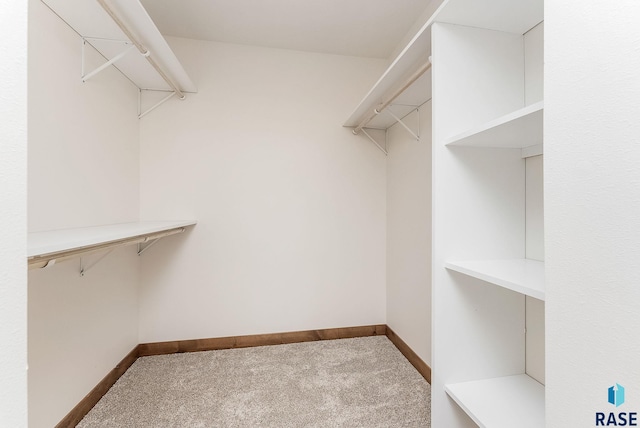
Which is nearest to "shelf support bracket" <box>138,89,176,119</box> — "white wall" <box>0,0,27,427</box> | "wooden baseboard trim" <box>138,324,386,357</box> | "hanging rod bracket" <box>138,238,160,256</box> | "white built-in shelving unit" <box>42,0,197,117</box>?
"white built-in shelving unit" <box>42,0,197,117</box>

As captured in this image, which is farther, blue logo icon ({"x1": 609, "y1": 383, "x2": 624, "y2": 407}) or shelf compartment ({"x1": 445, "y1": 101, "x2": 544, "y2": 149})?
shelf compartment ({"x1": 445, "y1": 101, "x2": 544, "y2": 149})

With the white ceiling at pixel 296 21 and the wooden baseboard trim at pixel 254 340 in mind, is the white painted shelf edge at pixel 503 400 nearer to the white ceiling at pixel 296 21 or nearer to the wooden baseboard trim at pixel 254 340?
the wooden baseboard trim at pixel 254 340

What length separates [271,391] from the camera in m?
1.66

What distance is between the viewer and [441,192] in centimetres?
105

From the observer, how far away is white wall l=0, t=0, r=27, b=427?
0.43 metres

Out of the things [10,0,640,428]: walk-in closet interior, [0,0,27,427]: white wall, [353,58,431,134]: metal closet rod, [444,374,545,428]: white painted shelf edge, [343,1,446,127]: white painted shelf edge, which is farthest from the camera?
[353,58,431,134]: metal closet rod

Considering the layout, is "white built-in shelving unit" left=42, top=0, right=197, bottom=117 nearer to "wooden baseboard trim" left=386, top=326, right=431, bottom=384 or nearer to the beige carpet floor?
the beige carpet floor

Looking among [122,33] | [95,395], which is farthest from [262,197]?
[95,395]

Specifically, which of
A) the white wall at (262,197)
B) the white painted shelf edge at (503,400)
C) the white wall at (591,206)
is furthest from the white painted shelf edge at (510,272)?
the white wall at (262,197)

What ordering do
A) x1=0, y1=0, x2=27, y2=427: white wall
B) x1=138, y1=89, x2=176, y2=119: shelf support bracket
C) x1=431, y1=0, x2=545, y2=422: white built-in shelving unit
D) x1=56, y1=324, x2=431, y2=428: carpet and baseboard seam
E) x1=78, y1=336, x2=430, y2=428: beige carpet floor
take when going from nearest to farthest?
x1=0, y1=0, x2=27, y2=427: white wall, x1=431, y1=0, x2=545, y2=422: white built-in shelving unit, x1=78, y1=336, x2=430, y2=428: beige carpet floor, x1=56, y1=324, x2=431, y2=428: carpet and baseboard seam, x1=138, y1=89, x2=176, y2=119: shelf support bracket

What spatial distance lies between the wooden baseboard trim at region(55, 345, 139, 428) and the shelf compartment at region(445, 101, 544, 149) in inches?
83.3

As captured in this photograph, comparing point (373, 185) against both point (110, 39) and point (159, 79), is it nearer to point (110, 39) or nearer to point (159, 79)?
point (159, 79)

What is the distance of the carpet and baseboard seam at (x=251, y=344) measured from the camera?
1.78m

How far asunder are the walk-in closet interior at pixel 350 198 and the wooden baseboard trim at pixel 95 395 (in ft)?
0.06
